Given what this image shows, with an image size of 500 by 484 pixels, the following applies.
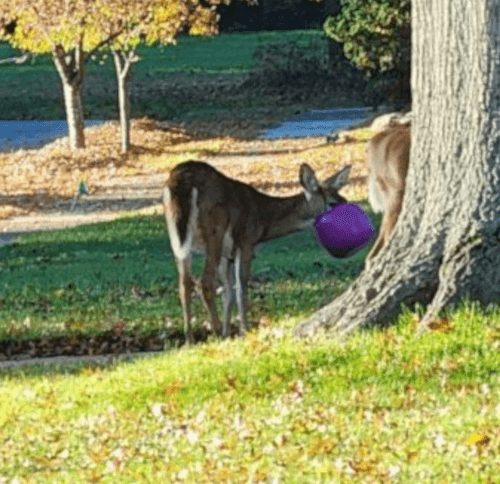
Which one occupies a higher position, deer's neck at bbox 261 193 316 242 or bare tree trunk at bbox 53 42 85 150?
deer's neck at bbox 261 193 316 242

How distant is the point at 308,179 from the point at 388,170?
726mm

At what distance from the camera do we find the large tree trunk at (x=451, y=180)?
11117 millimetres

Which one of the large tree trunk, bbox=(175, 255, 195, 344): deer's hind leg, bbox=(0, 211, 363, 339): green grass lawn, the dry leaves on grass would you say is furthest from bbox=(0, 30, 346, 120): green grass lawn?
the large tree trunk

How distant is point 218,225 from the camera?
1468 centimetres

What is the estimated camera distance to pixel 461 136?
11.3m

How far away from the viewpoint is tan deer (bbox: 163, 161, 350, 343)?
558 inches

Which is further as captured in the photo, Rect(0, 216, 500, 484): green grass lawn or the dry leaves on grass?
the dry leaves on grass

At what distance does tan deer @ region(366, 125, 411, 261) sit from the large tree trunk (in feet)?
13.3

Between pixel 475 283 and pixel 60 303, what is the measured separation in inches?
304

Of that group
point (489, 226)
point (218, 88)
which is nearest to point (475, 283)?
point (489, 226)

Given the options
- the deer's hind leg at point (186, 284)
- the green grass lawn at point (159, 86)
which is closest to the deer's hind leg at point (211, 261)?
the deer's hind leg at point (186, 284)

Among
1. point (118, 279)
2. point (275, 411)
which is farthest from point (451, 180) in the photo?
point (118, 279)

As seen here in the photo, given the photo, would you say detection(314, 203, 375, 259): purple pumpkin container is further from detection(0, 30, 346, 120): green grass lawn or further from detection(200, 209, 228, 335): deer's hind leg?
detection(0, 30, 346, 120): green grass lawn

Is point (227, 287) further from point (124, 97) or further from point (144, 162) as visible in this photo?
point (124, 97)
